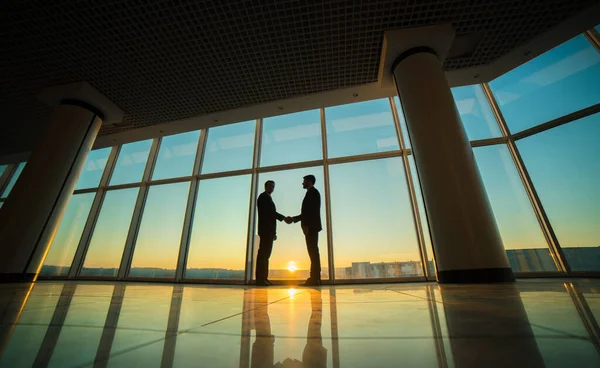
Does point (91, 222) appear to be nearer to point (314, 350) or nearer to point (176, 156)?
point (176, 156)

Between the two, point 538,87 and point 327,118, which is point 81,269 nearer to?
point 327,118

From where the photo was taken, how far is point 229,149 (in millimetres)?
5602

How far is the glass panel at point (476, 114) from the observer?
4430 millimetres

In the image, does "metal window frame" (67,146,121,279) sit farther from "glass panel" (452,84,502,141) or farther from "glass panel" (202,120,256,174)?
"glass panel" (452,84,502,141)

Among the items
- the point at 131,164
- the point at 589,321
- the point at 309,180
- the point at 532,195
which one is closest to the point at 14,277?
the point at 131,164

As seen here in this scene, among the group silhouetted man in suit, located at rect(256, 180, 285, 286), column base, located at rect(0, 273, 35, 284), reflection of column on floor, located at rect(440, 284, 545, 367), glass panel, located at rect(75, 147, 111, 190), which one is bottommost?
reflection of column on floor, located at rect(440, 284, 545, 367)

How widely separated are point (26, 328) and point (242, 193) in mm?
4444

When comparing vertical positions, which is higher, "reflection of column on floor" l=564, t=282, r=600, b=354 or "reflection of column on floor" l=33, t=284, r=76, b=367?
"reflection of column on floor" l=564, t=282, r=600, b=354

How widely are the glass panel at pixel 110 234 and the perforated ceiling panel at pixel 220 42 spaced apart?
239 cm

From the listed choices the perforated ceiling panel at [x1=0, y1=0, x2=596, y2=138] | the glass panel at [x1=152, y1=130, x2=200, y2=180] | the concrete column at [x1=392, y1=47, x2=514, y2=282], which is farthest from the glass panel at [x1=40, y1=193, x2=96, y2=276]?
the concrete column at [x1=392, y1=47, x2=514, y2=282]

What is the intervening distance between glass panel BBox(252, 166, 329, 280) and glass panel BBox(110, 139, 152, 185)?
328cm

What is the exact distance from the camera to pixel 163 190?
5488mm

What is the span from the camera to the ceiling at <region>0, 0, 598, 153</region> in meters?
2.78

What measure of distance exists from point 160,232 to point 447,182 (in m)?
5.31
